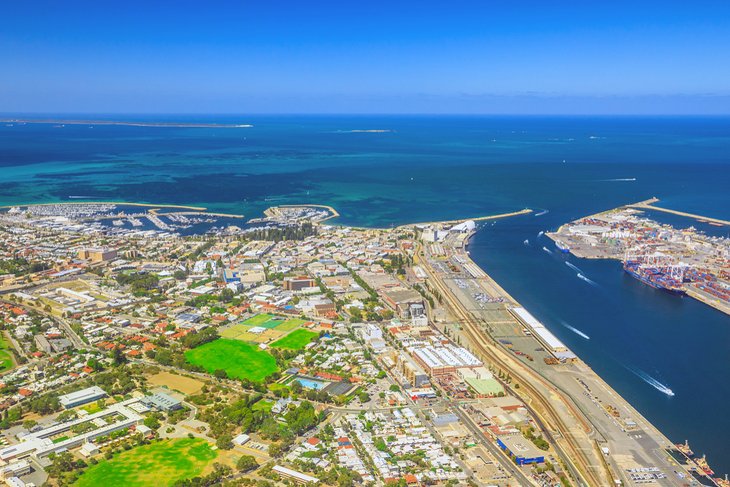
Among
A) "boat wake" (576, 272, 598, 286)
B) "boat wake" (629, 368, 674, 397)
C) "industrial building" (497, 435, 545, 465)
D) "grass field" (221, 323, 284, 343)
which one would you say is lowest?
"industrial building" (497, 435, 545, 465)

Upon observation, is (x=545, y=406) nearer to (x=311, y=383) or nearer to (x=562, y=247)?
(x=311, y=383)

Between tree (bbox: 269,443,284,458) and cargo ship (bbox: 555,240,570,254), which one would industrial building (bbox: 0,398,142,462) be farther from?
cargo ship (bbox: 555,240,570,254)

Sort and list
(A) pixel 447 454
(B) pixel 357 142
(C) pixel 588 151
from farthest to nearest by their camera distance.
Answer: (B) pixel 357 142, (C) pixel 588 151, (A) pixel 447 454

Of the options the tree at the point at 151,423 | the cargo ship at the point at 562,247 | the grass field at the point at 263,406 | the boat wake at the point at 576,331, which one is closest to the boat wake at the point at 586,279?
the cargo ship at the point at 562,247

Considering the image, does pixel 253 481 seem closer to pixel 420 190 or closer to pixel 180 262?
pixel 180 262

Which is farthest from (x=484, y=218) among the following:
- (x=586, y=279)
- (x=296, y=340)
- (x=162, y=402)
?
(x=162, y=402)

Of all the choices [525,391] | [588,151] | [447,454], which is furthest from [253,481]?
[588,151]

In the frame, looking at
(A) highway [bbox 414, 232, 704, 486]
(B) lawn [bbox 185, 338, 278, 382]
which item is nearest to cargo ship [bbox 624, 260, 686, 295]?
(A) highway [bbox 414, 232, 704, 486]
